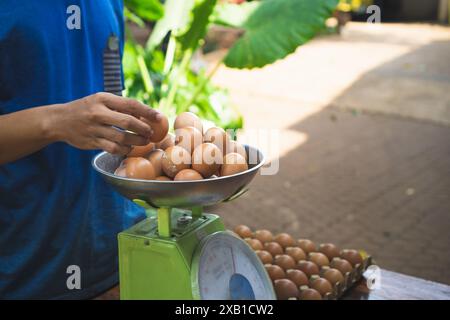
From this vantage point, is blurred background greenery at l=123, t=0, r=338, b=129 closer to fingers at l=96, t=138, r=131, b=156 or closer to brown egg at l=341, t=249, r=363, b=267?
brown egg at l=341, t=249, r=363, b=267

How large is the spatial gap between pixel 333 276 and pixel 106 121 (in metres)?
1.07

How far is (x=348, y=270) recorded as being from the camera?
2.01 meters

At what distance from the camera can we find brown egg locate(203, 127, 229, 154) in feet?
4.84

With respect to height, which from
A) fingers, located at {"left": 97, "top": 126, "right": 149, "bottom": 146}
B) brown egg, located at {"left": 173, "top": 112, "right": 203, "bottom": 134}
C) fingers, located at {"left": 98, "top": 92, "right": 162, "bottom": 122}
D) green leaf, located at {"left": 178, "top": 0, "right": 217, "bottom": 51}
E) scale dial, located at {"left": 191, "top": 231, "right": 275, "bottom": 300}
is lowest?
scale dial, located at {"left": 191, "top": 231, "right": 275, "bottom": 300}

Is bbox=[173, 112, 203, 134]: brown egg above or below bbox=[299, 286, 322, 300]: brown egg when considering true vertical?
above

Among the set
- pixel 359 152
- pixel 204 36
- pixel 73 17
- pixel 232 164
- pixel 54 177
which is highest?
pixel 73 17

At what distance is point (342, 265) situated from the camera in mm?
2021

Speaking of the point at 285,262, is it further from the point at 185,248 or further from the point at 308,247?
the point at 185,248

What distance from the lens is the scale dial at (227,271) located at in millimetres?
1333

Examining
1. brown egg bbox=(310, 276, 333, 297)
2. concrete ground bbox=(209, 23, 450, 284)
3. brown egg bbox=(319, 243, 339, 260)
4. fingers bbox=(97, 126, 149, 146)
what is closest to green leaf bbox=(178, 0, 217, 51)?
concrete ground bbox=(209, 23, 450, 284)

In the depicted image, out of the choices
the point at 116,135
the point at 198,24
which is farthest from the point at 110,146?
the point at 198,24

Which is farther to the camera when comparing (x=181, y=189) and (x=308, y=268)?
(x=308, y=268)

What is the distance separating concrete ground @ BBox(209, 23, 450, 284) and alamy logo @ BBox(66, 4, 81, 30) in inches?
132

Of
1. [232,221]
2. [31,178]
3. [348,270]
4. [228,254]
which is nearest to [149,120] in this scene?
[228,254]
